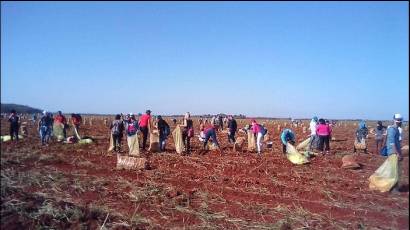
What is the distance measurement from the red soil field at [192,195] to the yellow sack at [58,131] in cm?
442

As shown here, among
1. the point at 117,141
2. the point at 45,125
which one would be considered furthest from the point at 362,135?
the point at 45,125

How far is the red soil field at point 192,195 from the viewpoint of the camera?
6.44 metres

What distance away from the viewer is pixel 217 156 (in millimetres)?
14016

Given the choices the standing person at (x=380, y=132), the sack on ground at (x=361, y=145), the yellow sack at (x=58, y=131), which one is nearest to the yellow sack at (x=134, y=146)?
the yellow sack at (x=58, y=131)

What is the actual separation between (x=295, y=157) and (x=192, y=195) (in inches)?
203

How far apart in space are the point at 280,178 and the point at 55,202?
5250 mm

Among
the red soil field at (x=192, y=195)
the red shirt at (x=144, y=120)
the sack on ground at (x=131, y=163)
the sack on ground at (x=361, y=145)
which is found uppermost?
the red shirt at (x=144, y=120)

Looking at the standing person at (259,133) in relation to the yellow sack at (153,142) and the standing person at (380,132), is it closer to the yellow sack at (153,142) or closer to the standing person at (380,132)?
the yellow sack at (153,142)

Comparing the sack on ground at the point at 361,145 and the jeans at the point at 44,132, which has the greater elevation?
the jeans at the point at 44,132

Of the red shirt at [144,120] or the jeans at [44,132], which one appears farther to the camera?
the jeans at [44,132]

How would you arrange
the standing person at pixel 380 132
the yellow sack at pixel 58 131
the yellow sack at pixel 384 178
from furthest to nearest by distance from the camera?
the yellow sack at pixel 58 131 → the standing person at pixel 380 132 → the yellow sack at pixel 384 178

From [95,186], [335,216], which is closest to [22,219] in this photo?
[95,186]

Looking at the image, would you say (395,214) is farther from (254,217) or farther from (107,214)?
(107,214)

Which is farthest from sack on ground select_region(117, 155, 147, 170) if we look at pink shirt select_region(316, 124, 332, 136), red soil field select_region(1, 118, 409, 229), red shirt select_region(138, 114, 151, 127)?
pink shirt select_region(316, 124, 332, 136)
